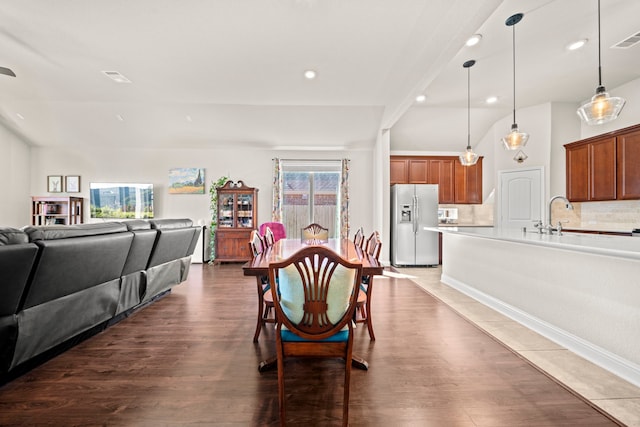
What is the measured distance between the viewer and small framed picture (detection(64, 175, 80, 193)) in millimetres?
6070

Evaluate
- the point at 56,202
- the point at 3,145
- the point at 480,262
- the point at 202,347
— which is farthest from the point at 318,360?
the point at 3,145

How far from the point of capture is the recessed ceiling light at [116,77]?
12.6 ft

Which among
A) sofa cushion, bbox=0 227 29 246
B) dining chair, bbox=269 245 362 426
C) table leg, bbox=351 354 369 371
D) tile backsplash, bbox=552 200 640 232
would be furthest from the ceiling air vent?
sofa cushion, bbox=0 227 29 246

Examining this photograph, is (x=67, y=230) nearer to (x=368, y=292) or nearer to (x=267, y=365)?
(x=267, y=365)

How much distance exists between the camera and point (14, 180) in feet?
18.9

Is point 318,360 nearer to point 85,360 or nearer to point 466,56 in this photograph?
point 85,360

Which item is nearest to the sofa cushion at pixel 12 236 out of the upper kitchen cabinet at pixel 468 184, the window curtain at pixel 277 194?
the window curtain at pixel 277 194

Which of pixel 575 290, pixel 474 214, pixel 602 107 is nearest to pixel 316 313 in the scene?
pixel 575 290

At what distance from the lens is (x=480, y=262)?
10.9ft

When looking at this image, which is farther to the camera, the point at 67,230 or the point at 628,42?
the point at 628,42

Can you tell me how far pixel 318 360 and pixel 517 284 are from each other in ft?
7.20

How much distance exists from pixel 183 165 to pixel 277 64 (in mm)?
3786

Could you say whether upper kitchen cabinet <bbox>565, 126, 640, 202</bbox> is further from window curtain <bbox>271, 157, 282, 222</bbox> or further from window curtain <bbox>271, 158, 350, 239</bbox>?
window curtain <bbox>271, 157, 282, 222</bbox>

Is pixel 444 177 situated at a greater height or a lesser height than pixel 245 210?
greater
